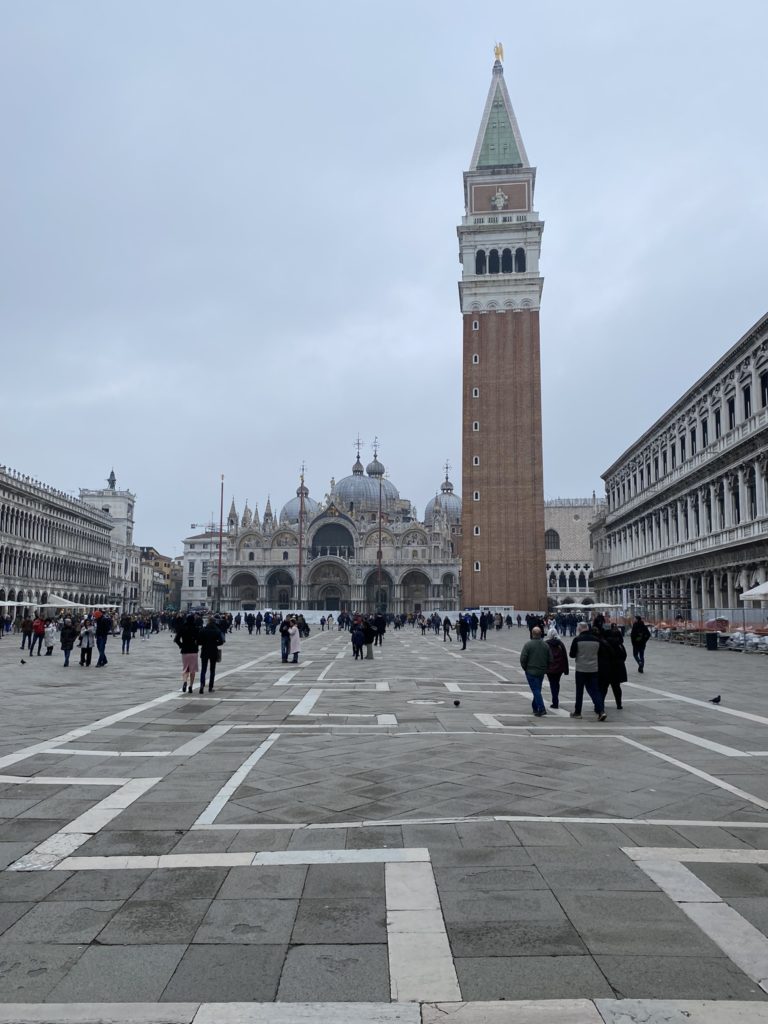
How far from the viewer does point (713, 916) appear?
4.16m

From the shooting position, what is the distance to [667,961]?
3.62m

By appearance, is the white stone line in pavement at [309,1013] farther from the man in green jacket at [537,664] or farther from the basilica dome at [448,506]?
the basilica dome at [448,506]

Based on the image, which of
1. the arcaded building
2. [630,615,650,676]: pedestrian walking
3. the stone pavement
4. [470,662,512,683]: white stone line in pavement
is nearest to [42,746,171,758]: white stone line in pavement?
the stone pavement

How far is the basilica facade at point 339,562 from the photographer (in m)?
86.2

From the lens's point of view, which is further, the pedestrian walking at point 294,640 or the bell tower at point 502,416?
the bell tower at point 502,416

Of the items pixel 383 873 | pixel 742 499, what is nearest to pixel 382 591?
pixel 742 499

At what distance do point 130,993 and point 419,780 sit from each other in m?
4.22

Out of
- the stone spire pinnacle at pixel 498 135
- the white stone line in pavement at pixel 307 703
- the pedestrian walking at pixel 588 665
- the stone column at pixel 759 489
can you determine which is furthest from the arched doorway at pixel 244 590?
the pedestrian walking at pixel 588 665

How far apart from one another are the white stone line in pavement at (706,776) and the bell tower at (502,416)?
53.1 metres

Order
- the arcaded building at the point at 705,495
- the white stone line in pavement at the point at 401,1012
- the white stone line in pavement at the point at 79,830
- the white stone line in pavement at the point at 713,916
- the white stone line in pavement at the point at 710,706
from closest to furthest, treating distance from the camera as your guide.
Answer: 1. the white stone line in pavement at the point at 401,1012
2. the white stone line in pavement at the point at 713,916
3. the white stone line in pavement at the point at 79,830
4. the white stone line in pavement at the point at 710,706
5. the arcaded building at the point at 705,495

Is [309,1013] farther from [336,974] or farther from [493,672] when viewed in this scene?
[493,672]

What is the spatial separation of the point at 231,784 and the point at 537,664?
20.0 ft

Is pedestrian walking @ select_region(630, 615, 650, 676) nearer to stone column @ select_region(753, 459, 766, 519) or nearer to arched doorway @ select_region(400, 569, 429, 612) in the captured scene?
stone column @ select_region(753, 459, 766, 519)

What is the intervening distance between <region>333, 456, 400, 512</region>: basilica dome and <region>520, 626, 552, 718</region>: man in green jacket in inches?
3249
